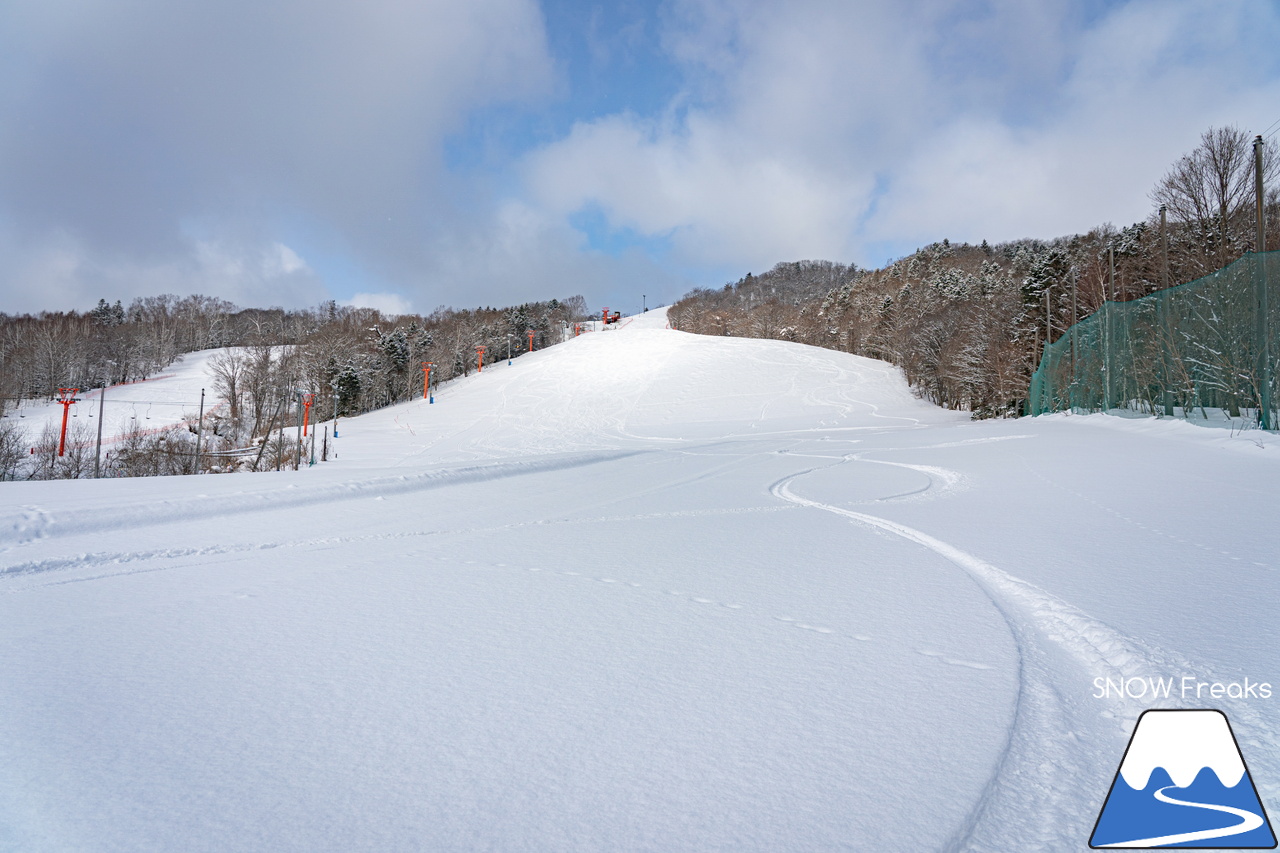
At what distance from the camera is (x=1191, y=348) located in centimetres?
1240

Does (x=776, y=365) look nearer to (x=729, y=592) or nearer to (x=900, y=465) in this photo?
(x=900, y=465)

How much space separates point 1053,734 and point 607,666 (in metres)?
1.54

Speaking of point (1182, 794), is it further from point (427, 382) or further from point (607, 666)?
point (427, 382)

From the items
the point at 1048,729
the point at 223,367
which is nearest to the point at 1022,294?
the point at 1048,729

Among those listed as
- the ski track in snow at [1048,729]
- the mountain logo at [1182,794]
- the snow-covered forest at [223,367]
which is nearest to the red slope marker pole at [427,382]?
Answer: the snow-covered forest at [223,367]

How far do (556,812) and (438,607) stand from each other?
1.91 metres

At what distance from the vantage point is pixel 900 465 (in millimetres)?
10641

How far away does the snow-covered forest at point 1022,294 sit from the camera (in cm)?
2459

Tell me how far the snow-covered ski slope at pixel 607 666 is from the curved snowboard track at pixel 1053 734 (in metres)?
0.01

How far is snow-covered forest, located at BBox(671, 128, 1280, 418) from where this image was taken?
24.6 meters

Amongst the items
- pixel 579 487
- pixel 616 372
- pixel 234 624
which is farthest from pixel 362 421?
pixel 234 624

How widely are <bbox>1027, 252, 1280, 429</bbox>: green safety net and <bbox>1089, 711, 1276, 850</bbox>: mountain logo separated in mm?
11709

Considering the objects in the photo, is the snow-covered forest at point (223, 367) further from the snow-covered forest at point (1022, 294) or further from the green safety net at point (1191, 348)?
the snow-covered forest at point (1022, 294)

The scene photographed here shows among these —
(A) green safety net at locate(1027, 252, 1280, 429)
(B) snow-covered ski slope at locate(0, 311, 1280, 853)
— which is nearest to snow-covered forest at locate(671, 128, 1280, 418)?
(A) green safety net at locate(1027, 252, 1280, 429)
